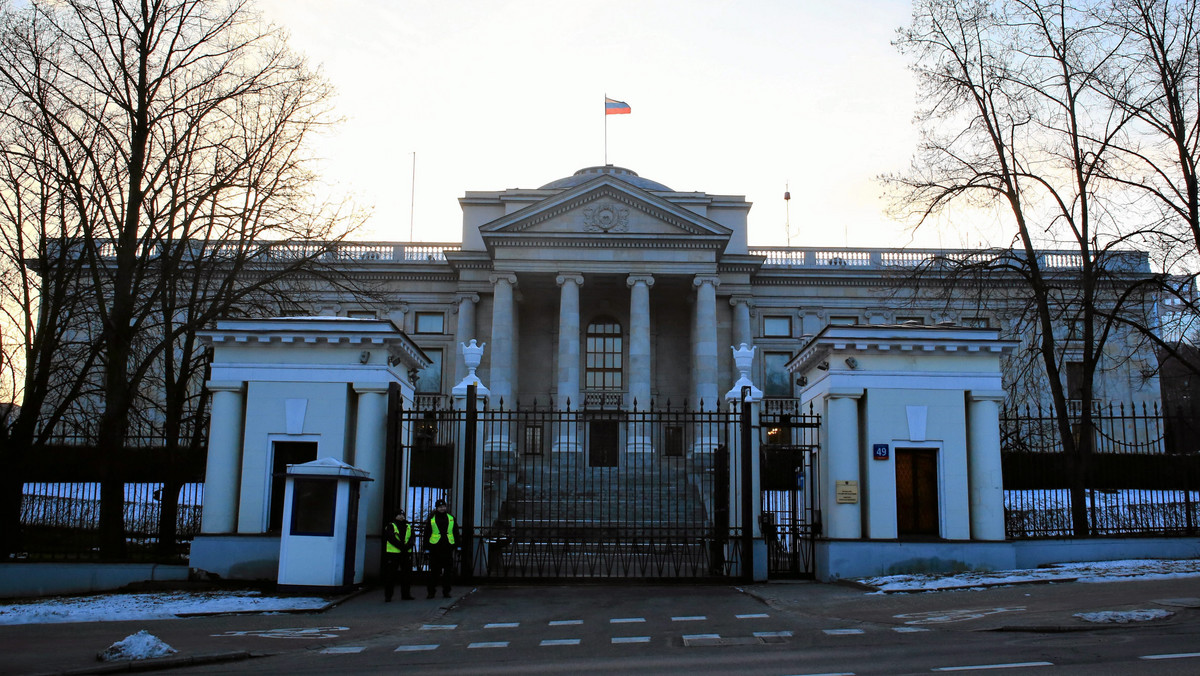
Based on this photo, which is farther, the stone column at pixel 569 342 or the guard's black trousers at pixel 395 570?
the stone column at pixel 569 342

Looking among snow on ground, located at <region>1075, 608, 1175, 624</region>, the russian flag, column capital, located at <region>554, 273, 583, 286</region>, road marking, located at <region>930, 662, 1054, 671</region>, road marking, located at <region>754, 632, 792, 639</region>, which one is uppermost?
the russian flag

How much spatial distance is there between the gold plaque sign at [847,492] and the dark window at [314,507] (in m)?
8.88

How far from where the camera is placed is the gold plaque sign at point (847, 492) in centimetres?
1794

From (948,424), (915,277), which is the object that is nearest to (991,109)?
(915,277)

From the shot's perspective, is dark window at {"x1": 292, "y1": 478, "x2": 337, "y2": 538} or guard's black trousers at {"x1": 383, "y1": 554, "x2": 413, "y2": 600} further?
dark window at {"x1": 292, "y1": 478, "x2": 337, "y2": 538}

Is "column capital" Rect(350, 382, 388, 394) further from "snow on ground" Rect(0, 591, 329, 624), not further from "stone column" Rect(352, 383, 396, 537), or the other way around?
"snow on ground" Rect(0, 591, 329, 624)

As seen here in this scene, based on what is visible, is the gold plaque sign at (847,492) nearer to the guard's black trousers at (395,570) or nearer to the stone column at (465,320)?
the guard's black trousers at (395,570)

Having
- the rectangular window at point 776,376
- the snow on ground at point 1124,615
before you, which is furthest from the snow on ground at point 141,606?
the rectangular window at point 776,376

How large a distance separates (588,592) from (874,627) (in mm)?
5880

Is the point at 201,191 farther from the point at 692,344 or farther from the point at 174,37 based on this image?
the point at 692,344

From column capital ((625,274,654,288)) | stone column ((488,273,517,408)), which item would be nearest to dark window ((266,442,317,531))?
stone column ((488,273,517,408))

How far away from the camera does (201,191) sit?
21.9 m

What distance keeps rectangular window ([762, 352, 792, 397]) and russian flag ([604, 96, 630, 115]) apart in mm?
13843

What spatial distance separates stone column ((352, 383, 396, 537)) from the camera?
18109 mm
